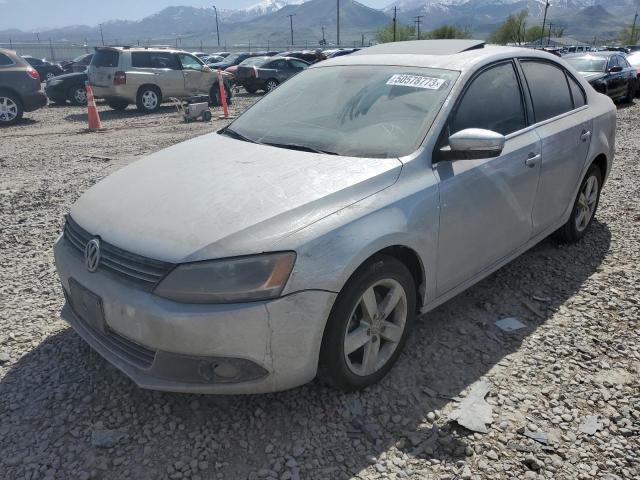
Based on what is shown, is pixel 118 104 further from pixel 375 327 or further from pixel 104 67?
pixel 375 327

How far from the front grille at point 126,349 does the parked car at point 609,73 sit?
13.6 metres

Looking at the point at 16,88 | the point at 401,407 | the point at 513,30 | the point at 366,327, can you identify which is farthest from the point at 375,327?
the point at 513,30

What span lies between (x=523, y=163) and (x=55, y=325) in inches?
125

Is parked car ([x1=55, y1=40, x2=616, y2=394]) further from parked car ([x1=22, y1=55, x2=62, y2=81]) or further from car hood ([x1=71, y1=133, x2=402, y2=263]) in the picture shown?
parked car ([x1=22, y1=55, x2=62, y2=81])

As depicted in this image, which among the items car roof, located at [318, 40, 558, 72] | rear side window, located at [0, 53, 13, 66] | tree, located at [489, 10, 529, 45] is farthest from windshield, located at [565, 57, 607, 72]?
tree, located at [489, 10, 529, 45]

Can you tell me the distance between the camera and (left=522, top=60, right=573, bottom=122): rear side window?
3.77 meters

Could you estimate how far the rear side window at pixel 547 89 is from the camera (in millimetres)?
3766

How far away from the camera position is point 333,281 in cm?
231

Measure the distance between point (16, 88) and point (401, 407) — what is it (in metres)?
12.6

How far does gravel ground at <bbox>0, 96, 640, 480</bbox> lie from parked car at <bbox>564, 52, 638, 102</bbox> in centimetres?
1118

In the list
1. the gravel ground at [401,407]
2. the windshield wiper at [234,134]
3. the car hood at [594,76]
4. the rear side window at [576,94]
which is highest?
the rear side window at [576,94]

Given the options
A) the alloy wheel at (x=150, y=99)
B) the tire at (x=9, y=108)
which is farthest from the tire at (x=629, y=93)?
the tire at (x=9, y=108)

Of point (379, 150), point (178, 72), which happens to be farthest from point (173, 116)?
point (379, 150)

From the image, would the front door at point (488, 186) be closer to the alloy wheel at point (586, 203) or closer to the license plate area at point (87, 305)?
the alloy wheel at point (586, 203)
